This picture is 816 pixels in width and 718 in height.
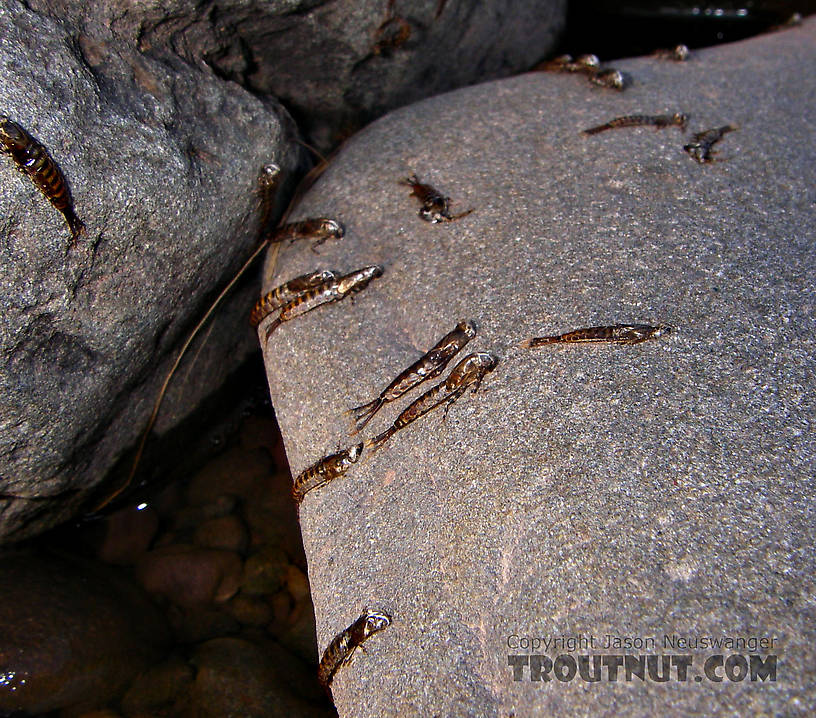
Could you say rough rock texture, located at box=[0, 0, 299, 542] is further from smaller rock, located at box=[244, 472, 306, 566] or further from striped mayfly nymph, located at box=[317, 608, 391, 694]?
striped mayfly nymph, located at box=[317, 608, 391, 694]

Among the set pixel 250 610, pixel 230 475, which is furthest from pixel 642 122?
pixel 250 610

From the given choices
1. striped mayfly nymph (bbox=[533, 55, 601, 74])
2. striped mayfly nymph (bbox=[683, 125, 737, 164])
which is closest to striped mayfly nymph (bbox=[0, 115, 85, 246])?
striped mayfly nymph (bbox=[683, 125, 737, 164])

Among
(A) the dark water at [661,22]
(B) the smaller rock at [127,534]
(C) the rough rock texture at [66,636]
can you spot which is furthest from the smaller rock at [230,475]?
(A) the dark water at [661,22]

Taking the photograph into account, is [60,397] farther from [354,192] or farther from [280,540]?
[354,192]

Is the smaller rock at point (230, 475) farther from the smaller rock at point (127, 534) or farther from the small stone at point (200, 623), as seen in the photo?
the small stone at point (200, 623)

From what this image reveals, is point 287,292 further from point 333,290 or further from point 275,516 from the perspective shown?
point 275,516

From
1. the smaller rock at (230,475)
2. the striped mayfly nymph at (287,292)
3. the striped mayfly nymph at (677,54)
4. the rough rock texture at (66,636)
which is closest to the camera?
the rough rock texture at (66,636)
